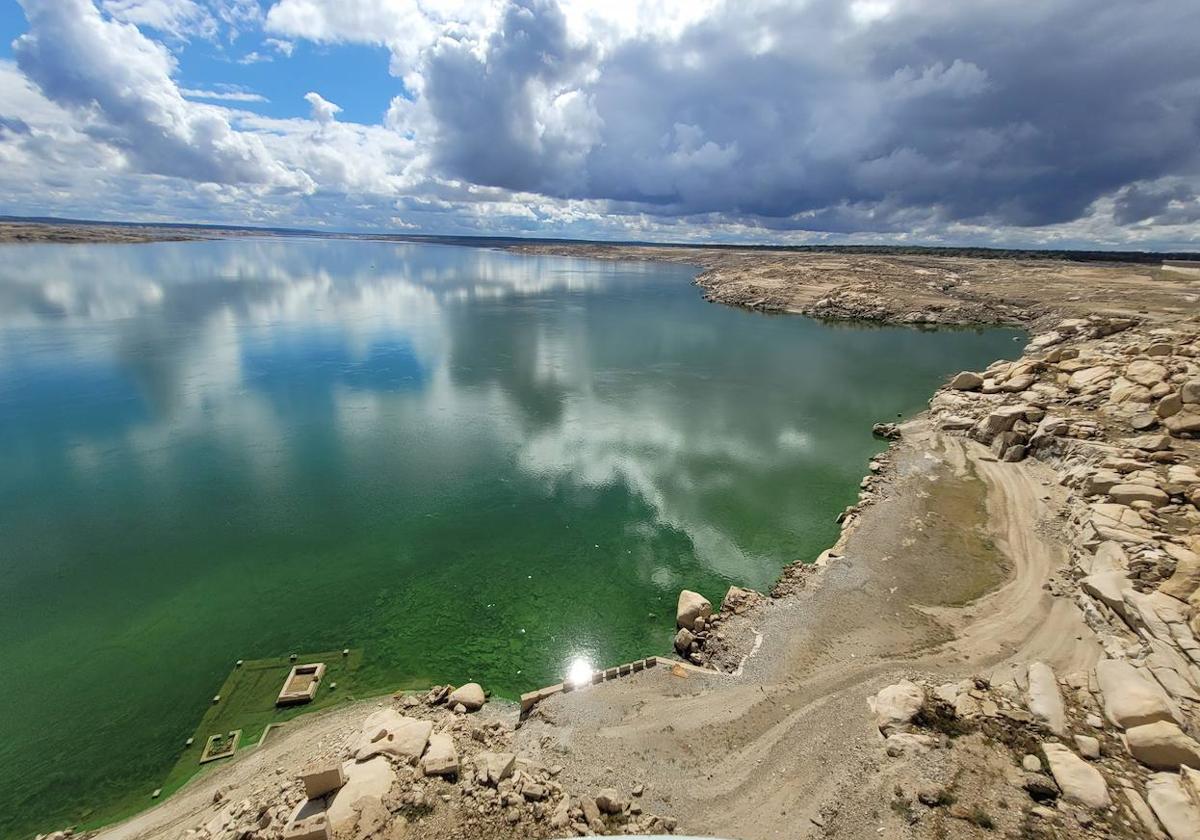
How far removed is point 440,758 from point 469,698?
256cm

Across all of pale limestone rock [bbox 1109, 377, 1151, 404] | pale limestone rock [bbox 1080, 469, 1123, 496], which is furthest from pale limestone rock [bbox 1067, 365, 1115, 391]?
pale limestone rock [bbox 1080, 469, 1123, 496]

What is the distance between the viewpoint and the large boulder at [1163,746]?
891 centimetres

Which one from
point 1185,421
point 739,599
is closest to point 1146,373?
point 1185,421

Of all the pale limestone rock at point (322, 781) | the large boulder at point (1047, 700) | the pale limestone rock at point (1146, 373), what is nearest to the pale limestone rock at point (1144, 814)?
the large boulder at point (1047, 700)

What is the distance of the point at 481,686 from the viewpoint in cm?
1325

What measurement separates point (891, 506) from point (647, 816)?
→ 629 inches

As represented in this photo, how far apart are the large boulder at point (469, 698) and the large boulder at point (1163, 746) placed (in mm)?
12421

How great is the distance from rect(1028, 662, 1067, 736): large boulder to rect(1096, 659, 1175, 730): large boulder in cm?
76

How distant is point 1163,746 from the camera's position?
8.99 metres

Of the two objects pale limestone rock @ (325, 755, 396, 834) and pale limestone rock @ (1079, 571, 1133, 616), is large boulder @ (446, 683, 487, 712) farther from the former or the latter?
pale limestone rock @ (1079, 571, 1133, 616)

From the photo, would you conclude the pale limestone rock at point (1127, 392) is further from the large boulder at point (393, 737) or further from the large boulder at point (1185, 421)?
the large boulder at point (393, 737)

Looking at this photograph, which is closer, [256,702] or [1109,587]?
[256,702]

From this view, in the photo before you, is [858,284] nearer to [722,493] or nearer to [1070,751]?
[722,493]

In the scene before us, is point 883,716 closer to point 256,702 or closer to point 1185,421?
point 256,702
